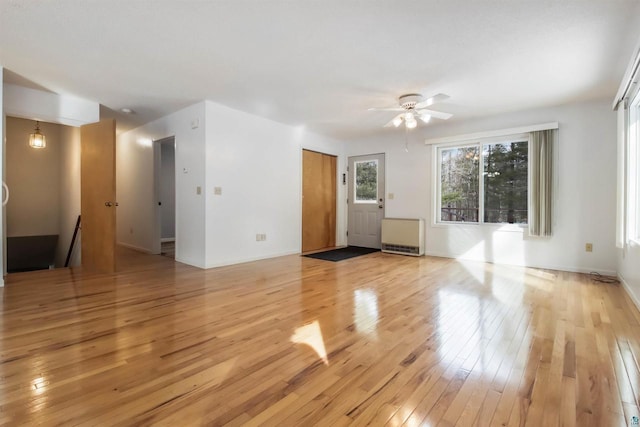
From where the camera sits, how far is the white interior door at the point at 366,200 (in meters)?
6.25

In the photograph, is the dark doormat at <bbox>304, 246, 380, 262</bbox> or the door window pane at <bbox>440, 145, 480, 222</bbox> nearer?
the door window pane at <bbox>440, 145, 480, 222</bbox>

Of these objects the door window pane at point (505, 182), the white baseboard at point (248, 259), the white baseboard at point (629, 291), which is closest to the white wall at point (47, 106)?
the white baseboard at point (248, 259)

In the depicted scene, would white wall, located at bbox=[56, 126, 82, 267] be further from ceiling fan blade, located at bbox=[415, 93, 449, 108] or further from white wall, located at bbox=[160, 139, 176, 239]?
ceiling fan blade, located at bbox=[415, 93, 449, 108]

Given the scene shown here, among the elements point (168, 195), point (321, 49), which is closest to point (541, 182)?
point (321, 49)

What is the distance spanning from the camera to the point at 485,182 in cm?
501

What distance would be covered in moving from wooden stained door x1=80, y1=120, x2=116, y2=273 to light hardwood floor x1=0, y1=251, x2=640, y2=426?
0.71 meters

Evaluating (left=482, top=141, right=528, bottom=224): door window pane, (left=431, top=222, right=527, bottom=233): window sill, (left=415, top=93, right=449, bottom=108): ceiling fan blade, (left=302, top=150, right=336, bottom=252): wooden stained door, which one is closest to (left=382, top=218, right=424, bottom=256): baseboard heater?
(left=431, top=222, right=527, bottom=233): window sill

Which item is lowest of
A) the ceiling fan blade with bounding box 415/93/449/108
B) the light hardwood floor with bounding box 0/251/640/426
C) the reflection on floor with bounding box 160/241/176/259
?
the light hardwood floor with bounding box 0/251/640/426

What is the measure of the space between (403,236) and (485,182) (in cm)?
163

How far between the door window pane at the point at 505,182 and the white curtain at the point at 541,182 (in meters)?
0.24

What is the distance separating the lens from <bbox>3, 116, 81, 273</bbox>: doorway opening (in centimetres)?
600

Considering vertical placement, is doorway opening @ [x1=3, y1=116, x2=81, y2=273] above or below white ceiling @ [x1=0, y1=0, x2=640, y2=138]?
below

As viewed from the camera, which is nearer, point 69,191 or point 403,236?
point 403,236

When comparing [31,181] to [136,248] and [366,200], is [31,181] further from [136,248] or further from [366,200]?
[366,200]
